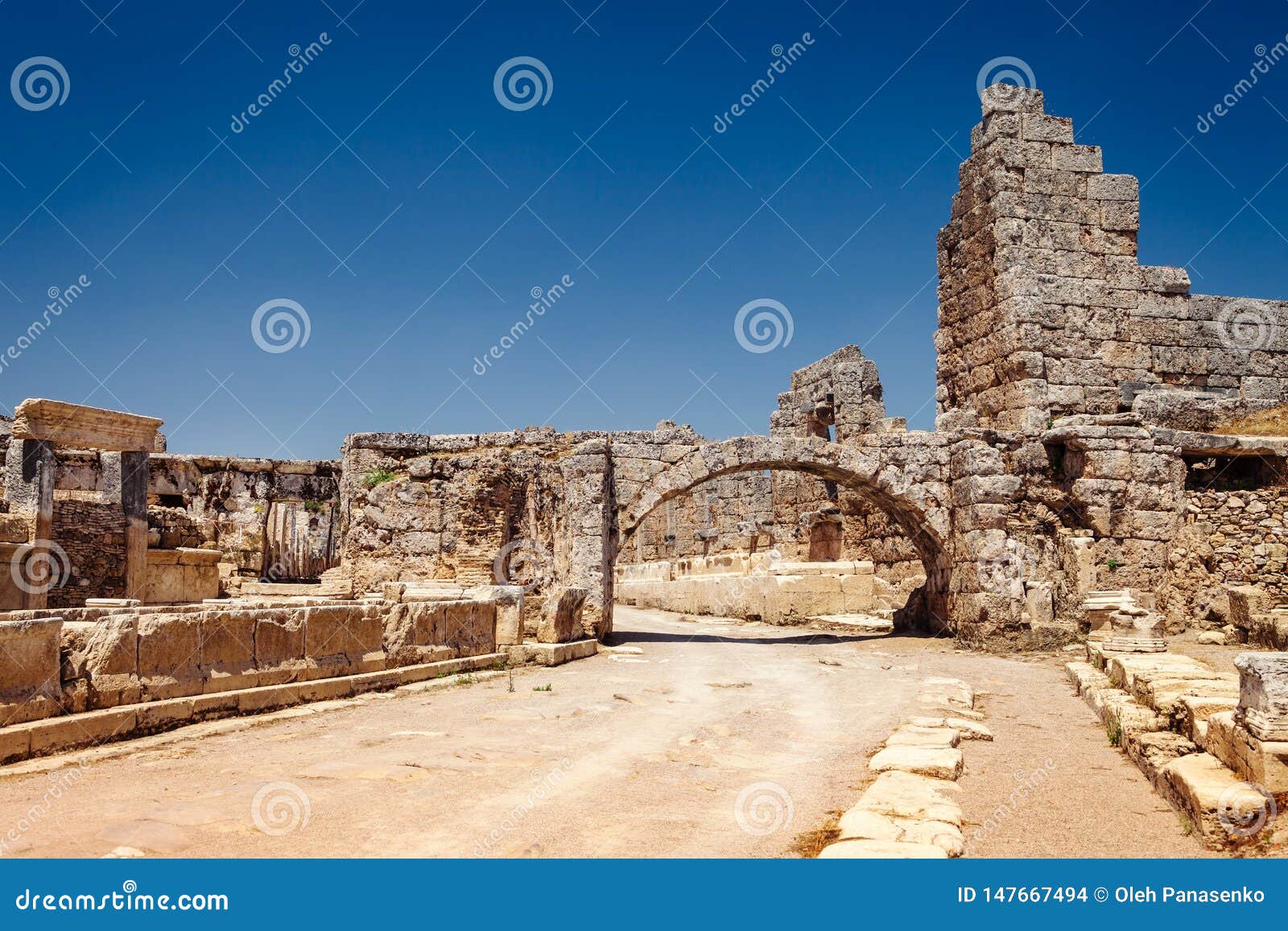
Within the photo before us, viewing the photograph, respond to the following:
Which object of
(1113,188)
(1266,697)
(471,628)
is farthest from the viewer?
(1113,188)

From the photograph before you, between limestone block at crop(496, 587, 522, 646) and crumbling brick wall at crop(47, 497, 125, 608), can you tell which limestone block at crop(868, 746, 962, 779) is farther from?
crumbling brick wall at crop(47, 497, 125, 608)

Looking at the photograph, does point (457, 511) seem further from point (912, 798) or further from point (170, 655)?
point (912, 798)

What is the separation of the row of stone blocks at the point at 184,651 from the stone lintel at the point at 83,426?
8.08m

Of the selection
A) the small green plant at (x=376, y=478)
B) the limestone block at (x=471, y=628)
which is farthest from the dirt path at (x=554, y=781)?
the small green plant at (x=376, y=478)

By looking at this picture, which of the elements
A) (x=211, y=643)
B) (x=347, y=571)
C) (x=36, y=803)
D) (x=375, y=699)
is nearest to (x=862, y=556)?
(x=347, y=571)

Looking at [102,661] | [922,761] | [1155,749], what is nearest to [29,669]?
[102,661]

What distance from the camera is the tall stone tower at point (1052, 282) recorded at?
13641mm

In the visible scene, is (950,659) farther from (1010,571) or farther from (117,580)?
(117,580)

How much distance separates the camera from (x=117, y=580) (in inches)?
A: 622

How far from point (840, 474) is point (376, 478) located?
6.48 meters

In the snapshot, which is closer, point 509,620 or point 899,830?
point 899,830

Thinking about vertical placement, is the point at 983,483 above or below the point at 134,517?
above

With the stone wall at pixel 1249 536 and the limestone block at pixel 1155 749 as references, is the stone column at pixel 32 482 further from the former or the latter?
the stone wall at pixel 1249 536

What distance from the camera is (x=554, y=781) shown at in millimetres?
4527
